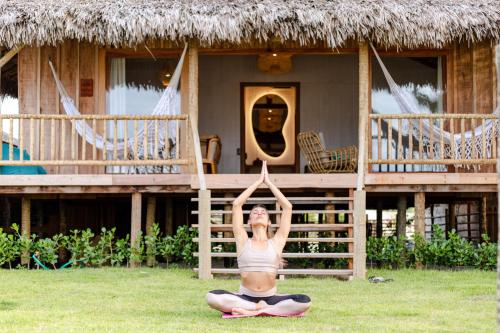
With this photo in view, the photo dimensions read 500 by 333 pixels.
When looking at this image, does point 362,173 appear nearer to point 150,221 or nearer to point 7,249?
point 150,221

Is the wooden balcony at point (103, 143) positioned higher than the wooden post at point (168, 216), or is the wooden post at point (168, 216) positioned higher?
the wooden balcony at point (103, 143)

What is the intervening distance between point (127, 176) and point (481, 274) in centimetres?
390

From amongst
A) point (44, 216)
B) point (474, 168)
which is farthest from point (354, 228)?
point (44, 216)

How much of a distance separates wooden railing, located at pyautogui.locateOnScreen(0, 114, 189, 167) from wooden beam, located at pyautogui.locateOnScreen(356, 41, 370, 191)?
1.91m

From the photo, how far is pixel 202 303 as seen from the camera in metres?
6.93

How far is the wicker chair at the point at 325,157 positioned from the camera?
10.4 meters

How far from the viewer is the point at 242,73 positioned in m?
13.0

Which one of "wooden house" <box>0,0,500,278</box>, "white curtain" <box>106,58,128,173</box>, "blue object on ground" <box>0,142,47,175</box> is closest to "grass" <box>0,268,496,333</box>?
"wooden house" <box>0,0,500,278</box>

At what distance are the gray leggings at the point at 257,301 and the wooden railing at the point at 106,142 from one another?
391 cm

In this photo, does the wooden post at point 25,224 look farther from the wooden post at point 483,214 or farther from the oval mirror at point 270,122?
the wooden post at point 483,214

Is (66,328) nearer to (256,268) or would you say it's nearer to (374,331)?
(256,268)

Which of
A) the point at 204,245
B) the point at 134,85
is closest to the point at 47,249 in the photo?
the point at 204,245

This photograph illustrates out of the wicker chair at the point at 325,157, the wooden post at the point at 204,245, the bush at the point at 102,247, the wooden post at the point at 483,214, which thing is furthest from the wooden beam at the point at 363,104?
the wooden post at the point at 483,214

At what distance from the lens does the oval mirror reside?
13.2 meters
